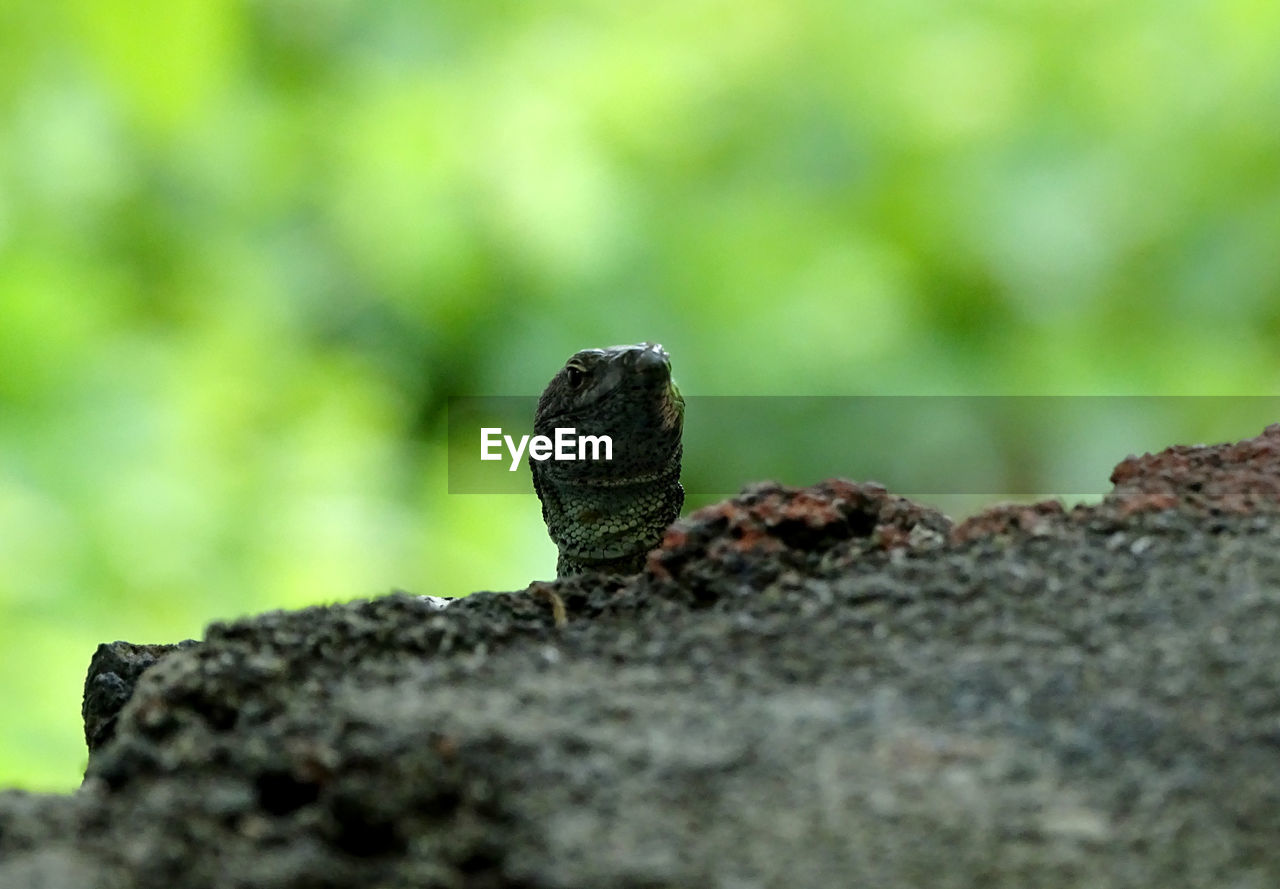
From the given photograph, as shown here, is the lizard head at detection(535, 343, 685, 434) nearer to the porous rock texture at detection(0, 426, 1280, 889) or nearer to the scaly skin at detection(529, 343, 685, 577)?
the scaly skin at detection(529, 343, 685, 577)

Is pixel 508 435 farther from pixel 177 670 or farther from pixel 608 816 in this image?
pixel 608 816

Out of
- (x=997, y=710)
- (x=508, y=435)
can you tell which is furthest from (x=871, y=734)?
(x=508, y=435)

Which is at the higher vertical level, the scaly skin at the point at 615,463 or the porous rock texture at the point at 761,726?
the scaly skin at the point at 615,463

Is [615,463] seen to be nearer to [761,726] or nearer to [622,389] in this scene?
[622,389]

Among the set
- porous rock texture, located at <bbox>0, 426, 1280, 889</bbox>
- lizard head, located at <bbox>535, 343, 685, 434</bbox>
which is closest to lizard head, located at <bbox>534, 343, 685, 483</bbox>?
lizard head, located at <bbox>535, 343, 685, 434</bbox>

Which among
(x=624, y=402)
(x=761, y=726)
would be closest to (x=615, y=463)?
(x=624, y=402)

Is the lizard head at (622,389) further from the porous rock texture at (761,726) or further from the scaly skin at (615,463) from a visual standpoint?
the porous rock texture at (761,726)

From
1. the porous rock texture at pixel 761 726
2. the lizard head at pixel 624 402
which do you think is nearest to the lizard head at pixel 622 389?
the lizard head at pixel 624 402
